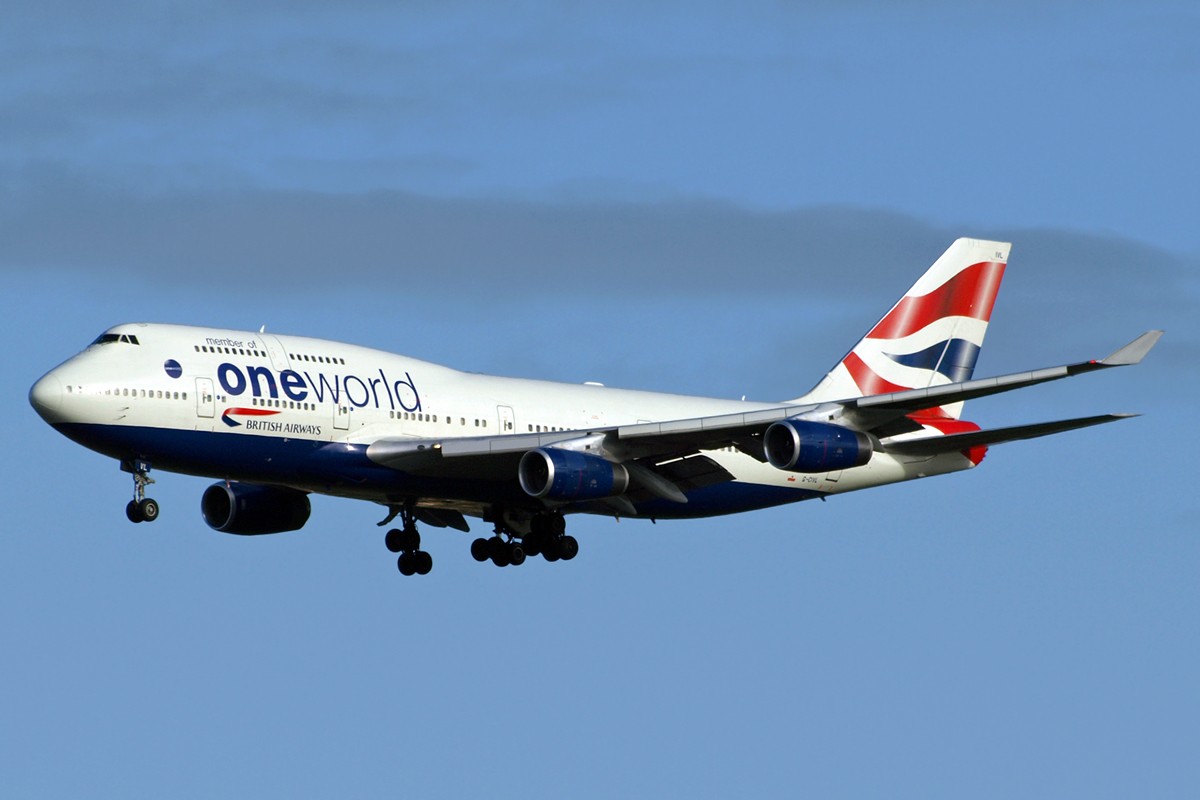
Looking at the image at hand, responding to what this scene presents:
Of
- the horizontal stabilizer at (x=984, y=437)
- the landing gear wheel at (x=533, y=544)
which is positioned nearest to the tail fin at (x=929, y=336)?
the horizontal stabilizer at (x=984, y=437)

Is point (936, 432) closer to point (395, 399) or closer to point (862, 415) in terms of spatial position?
point (862, 415)

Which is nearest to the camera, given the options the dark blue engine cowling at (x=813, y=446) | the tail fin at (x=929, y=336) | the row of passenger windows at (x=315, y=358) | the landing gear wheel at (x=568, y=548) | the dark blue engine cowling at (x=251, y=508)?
the dark blue engine cowling at (x=813, y=446)

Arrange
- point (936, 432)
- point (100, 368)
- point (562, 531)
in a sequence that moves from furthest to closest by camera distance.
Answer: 1. point (936, 432)
2. point (562, 531)
3. point (100, 368)

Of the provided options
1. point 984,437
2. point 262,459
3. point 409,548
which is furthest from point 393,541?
point 984,437

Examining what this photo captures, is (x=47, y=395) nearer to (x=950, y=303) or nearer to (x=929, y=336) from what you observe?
(x=929, y=336)

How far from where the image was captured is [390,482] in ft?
151

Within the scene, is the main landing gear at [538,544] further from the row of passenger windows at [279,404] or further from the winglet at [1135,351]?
the winglet at [1135,351]

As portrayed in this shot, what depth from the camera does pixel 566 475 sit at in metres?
44.5

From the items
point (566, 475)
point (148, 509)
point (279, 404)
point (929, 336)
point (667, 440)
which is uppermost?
point (929, 336)

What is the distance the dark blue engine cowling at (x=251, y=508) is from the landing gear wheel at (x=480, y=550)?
533 centimetres

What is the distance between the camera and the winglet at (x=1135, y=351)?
36812 millimetres

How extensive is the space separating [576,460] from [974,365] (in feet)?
56.9

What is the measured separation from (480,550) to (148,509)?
10848 millimetres

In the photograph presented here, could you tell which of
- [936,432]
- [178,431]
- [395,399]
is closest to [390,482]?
[395,399]
